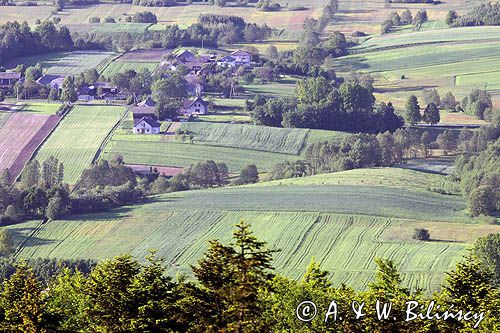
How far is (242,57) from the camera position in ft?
364

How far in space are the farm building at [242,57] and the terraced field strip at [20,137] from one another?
24300 mm

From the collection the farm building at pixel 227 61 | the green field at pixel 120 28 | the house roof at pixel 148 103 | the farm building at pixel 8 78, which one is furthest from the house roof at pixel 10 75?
the green field at pixel 120 28

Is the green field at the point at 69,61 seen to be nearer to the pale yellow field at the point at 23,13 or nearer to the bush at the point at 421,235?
the pale yellow field at the point at 23,13

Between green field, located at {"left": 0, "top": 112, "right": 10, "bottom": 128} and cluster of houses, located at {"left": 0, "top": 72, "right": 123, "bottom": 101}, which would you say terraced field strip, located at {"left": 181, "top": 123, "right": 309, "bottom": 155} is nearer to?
cluster of houses, located at {"left": 0, "top": 72, "right": 123, "bottom": 101}

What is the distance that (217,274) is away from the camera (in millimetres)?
29234

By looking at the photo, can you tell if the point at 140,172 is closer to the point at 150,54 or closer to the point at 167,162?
the point at 167,162

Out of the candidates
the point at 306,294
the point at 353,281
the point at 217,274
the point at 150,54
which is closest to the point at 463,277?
the point at 306,294

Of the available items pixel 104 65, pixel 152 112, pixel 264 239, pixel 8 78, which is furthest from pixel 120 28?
pixel 264 239

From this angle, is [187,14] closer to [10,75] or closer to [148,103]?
[10,75]

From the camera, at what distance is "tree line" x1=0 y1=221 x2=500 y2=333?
2862 cm

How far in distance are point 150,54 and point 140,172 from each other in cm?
3852

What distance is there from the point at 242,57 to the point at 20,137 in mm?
30445

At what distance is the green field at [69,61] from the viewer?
10744cm

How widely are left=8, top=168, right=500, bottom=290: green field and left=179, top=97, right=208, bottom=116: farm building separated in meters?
23.2
